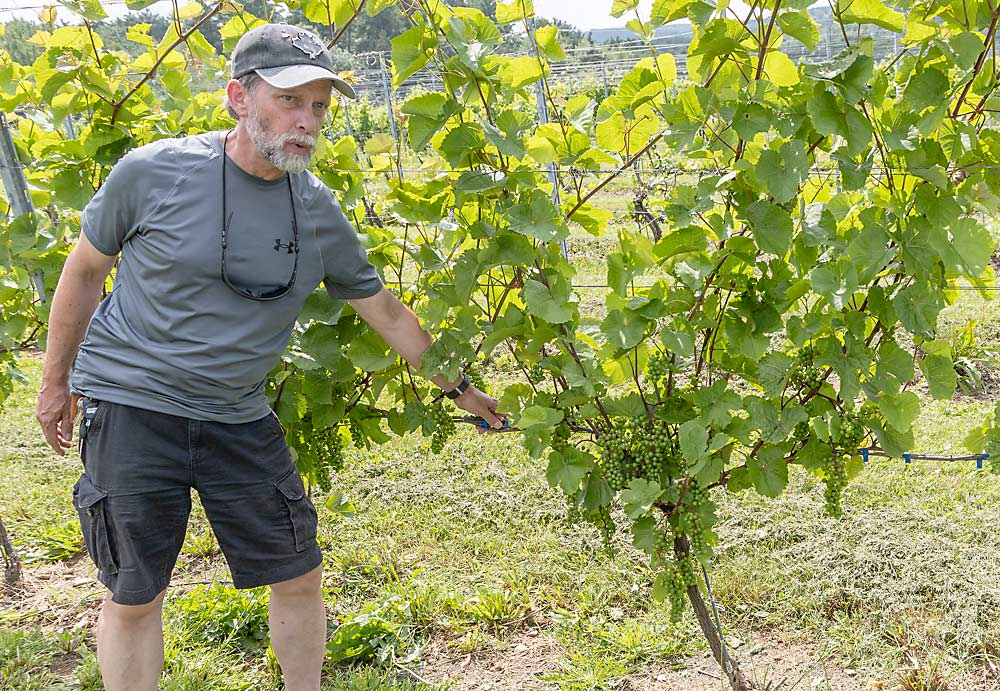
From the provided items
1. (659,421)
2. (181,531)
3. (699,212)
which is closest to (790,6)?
(699,212)

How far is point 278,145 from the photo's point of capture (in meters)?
1.87

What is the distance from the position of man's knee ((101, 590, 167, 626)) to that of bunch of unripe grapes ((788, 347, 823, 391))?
4.78 ft

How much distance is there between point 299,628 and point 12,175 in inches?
75.4

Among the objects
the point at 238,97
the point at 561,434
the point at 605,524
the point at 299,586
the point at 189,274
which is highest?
the point at 238,97

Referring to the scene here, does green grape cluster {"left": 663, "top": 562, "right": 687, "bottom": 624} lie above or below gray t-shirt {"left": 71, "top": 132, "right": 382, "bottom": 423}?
below

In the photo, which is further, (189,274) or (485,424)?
(485,424)

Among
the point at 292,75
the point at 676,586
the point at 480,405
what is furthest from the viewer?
the point at 480,405

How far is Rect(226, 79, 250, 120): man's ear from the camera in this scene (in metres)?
1.93

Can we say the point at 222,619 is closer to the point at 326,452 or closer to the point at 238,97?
the point at 326,452

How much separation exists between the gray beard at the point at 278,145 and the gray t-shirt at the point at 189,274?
100mm

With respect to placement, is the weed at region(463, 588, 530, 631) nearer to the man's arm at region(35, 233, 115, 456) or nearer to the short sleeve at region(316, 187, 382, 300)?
the short sleeve at region(316, 187, 382, 300)

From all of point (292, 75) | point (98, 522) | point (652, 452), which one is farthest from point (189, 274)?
point (652, 452)

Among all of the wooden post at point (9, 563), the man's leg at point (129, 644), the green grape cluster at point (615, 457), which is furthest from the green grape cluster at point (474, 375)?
the wooden post at point (9, 563)

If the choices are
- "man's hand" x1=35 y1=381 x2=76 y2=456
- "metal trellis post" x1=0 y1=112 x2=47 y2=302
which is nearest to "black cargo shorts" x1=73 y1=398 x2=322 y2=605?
"man's hand" x1=35 y1=381 x2=76 y2=456
